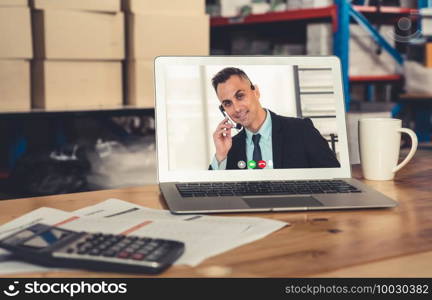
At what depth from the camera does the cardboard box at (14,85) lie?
8.13 feet

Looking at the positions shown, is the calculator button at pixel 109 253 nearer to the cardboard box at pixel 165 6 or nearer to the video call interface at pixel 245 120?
the video call interface at pixel 245 120

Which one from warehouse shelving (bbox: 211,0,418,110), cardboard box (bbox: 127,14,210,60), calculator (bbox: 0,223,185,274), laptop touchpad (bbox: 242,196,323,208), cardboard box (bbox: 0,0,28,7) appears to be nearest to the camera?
calculator (bbox: 0,223,185,274)

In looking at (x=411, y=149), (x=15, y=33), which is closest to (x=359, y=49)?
(x=15, y=33)

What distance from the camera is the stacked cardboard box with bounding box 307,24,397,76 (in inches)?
121

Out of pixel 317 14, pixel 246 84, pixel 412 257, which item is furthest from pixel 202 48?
pixel 412 257

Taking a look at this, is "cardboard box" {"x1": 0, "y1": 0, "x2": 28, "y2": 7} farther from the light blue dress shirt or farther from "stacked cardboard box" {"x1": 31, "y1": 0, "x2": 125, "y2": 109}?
the light blue dress shirt

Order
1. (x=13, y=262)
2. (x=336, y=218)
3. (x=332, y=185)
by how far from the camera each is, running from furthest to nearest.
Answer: (x=332, y=185) → (x=336, y=218) → (x=13, y=262)

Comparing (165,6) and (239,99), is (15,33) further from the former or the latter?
(239,99)

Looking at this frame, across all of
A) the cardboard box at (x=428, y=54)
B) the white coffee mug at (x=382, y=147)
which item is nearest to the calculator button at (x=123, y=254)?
the white coffee mug at (x=382, y=147)

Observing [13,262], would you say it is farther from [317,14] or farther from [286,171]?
[317,14]

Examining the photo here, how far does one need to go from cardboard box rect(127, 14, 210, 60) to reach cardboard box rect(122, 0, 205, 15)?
3 centimetres

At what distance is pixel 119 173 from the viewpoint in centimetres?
247

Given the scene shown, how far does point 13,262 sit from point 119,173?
1830 mm

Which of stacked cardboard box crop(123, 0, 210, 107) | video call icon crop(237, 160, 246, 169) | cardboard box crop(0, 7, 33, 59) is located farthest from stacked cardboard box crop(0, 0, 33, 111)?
video call icon crop(237, 160, 246, 169)
